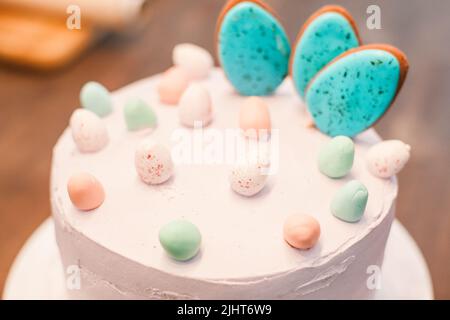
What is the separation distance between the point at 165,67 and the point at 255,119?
1.45 metres

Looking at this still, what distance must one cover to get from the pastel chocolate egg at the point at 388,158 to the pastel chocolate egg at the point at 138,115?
442mm

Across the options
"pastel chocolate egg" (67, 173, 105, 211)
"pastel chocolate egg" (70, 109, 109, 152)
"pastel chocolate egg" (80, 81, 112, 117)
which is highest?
"pastel chocolate egg" (80, 81, 112, 117)

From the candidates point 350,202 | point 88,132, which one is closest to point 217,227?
point 350,202

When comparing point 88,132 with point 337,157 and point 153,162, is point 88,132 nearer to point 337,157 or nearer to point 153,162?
point 153,162

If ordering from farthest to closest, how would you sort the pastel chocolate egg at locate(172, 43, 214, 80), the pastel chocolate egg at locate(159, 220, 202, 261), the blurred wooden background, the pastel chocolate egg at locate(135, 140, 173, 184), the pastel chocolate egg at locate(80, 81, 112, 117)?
the blurred wooden background
the pastel chocolate egg at locate(172, 43, 214, 80)
the pastel chocolate egg at locate(80, 81, 112, 117)
the pastel chocolate egg at locate(135, 140, 173, 184)
the pastel chocolate egg at locate(159, 220, 202, 261)

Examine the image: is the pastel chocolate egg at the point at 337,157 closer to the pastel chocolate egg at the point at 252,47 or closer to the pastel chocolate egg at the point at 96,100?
the pastel chocolate egg at the point at 252,47

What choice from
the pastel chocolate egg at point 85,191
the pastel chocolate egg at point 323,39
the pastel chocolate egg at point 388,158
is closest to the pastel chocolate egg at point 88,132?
the pastel chocolate egg at point 85,191

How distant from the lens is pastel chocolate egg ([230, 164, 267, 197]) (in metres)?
1.08

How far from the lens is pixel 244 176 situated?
108 centimetres

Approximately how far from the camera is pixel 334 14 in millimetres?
1215

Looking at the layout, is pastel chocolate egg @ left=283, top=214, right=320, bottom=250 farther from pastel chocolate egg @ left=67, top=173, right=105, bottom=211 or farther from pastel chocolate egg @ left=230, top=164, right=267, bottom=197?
pastel chocolate egg @ left=67, top=173, right=105, bottom=211

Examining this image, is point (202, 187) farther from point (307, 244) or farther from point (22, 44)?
point (22, 44)

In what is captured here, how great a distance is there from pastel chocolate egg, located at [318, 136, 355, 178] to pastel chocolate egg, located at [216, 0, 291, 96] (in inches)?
10.3

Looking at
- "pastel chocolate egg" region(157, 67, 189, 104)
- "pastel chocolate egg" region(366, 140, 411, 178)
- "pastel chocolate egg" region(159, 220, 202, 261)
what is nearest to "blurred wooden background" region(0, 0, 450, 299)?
"pastel chocolate egg" region(366, 140, 411, 178)
